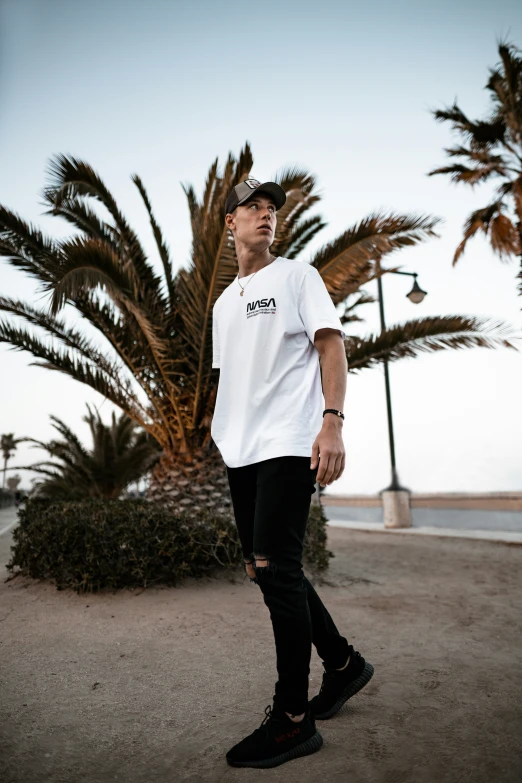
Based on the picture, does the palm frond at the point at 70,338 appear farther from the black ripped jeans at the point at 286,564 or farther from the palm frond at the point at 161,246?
the black ripped jeans at the point at 286,564

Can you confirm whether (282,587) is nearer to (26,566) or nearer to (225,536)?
(225,536)

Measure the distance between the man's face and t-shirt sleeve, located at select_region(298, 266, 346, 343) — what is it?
0.30 metres

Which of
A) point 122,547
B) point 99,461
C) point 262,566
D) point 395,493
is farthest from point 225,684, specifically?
point 395,493

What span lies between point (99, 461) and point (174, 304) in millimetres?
4503

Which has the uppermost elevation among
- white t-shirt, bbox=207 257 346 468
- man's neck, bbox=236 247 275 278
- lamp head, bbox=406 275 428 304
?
lamp head, bbox=406 275 428 304

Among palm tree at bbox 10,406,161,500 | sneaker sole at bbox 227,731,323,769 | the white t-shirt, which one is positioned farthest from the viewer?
palm tree at bbox 10,406,161,500

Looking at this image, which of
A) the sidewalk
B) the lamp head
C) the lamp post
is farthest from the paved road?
the lamp head

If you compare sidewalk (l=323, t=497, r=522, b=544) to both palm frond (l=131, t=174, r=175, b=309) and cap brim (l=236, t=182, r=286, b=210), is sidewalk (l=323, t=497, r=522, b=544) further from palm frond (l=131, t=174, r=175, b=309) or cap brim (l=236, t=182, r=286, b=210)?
cap brim (l=236, t=182, r=286, b=210)

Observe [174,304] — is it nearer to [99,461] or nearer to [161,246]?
[161,246]

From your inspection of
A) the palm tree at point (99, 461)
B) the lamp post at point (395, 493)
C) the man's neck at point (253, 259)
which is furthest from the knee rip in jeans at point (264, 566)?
the lamp post at point (395, 493)

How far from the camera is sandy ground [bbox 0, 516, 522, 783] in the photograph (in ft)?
6.43

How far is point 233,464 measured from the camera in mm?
2188

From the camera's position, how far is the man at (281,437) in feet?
A: 6.47

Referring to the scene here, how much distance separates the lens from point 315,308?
218 centimetres
